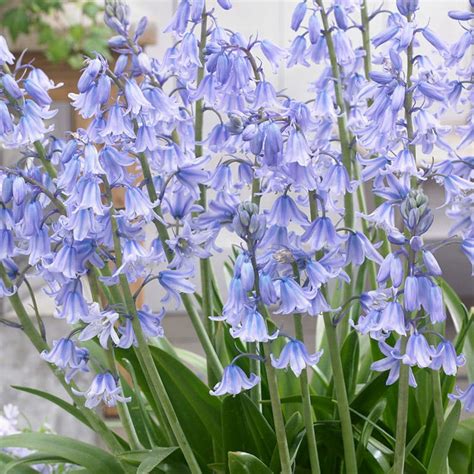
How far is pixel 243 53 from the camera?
0.53 metres

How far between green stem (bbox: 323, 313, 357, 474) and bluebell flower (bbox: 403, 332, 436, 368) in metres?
0.05

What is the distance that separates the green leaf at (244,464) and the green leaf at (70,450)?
15 centimetres

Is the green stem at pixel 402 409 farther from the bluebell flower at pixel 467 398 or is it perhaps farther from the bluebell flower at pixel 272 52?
the bluebell flower at pixel 272 52

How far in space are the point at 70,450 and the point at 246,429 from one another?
0.47 feet

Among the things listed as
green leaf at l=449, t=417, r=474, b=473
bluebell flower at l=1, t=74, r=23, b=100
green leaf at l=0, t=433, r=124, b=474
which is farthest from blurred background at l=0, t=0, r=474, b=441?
bluebell flower at l=1, t=74, r=23, b=100

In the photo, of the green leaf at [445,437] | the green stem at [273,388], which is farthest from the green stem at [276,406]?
the green leaf at [445,437]

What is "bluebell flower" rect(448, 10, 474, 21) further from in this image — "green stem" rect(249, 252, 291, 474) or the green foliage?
the green foliage

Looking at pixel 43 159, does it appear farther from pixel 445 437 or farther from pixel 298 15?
pixel 445 437

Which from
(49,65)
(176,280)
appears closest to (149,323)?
(176,280)

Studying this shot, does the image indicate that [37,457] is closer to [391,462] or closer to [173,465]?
[173,465]

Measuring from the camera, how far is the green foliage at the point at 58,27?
78.7 inches

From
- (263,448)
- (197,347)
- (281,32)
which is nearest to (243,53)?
(263,448)

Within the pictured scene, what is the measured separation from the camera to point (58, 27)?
217 centimetres

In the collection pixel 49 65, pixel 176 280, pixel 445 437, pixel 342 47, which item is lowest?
pixel 49 65
